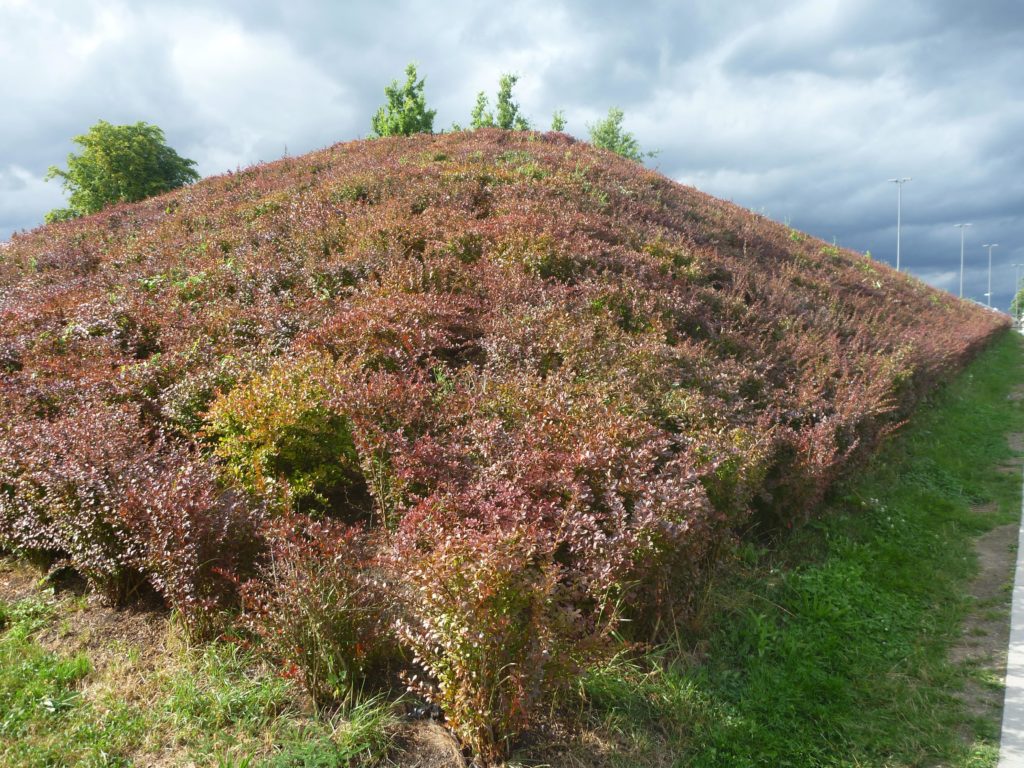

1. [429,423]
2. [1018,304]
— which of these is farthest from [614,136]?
[1018,304]

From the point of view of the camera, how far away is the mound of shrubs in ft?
9.07

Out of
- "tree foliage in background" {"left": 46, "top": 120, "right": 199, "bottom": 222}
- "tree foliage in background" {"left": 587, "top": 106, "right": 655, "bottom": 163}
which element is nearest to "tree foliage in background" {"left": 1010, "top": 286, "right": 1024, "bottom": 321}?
"tree foliage in background" {"left": 587, "top": 106, "right": 655, "bottom": 163}

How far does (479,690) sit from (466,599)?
35 cm

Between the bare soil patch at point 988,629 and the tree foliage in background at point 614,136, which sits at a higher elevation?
the tree foliage in background at point 614,136

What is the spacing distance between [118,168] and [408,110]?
10524 millimetres

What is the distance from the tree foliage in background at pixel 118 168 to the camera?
22359mm

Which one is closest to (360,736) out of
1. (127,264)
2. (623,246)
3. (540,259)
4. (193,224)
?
(540,259)

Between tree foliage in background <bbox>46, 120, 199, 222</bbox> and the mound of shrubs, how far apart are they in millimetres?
15506

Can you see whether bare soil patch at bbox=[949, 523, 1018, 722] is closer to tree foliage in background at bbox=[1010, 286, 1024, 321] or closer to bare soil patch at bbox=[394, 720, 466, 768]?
bare soil patch at bbox=[394, 720, 466, 768]

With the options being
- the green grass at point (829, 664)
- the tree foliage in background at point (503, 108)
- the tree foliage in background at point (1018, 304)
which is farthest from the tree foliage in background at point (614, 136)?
the tree foliage in background at point (1018, 304)

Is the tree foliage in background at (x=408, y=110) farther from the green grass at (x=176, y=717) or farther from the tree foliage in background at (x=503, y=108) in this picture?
the green grass at (x=176, y=717)

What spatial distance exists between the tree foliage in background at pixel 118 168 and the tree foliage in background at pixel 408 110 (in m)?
7.40

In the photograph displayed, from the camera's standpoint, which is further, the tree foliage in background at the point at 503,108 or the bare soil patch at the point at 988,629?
the tree foliage in background at the point at 503,108

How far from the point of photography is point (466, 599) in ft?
7.92
